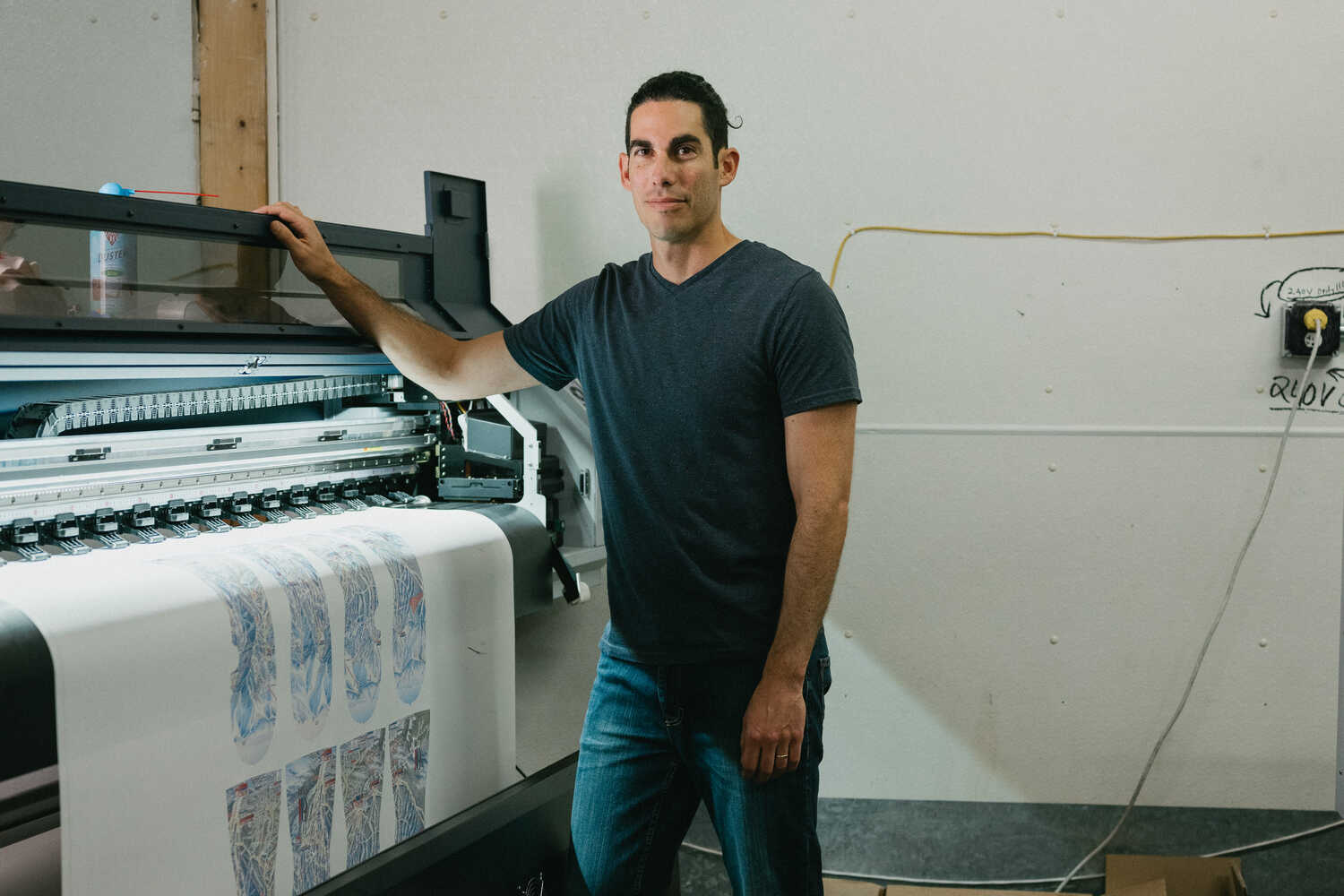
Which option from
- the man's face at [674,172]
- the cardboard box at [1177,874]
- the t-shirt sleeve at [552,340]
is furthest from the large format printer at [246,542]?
the cardboard box at [1177,874]

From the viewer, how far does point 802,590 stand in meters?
1.26

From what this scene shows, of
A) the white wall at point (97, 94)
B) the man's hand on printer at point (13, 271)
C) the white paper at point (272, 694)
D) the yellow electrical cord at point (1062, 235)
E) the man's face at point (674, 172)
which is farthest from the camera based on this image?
the white wall at point (97, 94)

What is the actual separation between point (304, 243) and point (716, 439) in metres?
0.64

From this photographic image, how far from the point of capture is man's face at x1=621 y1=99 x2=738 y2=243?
4.37 ft

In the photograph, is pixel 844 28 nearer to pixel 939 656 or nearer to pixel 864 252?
pixel 864 252

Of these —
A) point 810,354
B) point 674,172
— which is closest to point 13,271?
point 674,172

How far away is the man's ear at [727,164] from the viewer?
54.7 inches

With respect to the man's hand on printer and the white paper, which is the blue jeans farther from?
the man's hand on printer

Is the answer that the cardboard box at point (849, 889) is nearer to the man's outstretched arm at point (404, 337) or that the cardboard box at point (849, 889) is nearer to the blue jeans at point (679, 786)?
the blue jeans at point (679, 786)

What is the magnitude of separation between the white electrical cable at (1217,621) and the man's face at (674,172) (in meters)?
1.24

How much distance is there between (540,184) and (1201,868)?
1851 mm

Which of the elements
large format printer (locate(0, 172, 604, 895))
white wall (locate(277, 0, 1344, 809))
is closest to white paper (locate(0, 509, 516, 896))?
large format printer (locate(0, 172, 604, 895))

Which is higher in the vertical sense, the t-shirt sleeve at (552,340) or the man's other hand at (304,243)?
the man's other hand at (304,243)

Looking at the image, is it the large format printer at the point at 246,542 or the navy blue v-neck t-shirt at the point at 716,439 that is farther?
the navy blue v-neck t-shirt at the point at 716,439
